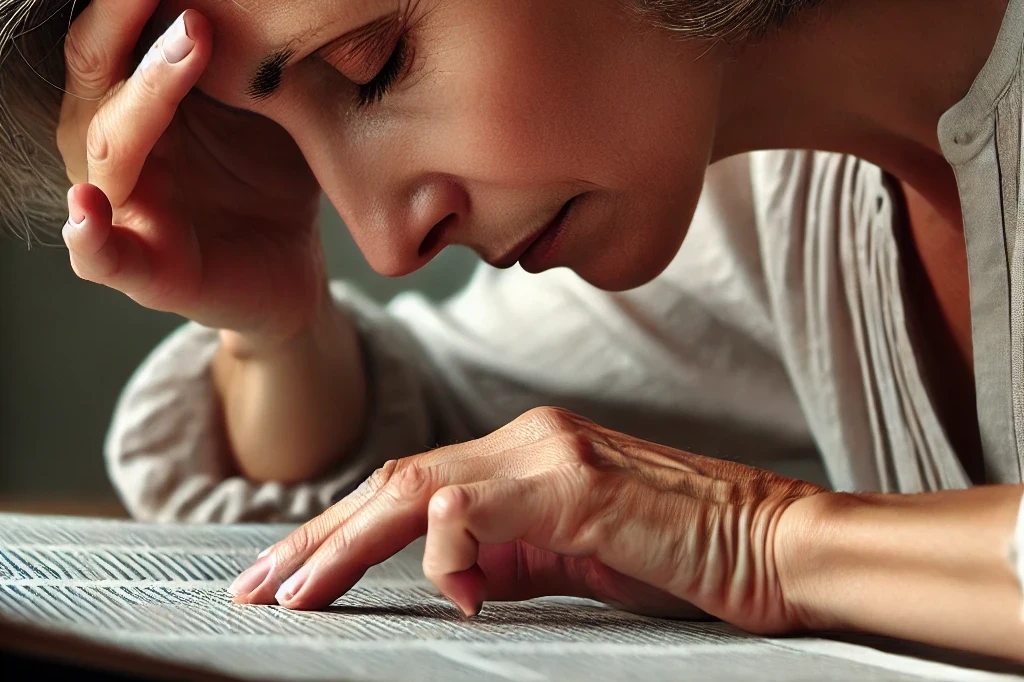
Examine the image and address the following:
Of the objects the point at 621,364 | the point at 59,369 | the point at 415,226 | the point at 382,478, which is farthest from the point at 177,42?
the point at 59,369

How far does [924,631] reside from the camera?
50 cm

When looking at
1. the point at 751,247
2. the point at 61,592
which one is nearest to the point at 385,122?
the point at 61,592

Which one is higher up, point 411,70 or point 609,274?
point 411,70

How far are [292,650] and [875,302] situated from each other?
680 millimetres

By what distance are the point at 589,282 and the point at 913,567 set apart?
0.39 m

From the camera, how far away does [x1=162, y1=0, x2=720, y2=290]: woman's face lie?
2.09 ft

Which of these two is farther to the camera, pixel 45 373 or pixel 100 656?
pixel 45 373

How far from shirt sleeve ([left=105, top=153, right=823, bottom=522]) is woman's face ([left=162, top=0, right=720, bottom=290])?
0.41 meters

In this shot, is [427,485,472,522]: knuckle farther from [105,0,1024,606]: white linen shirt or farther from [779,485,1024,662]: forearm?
[105,0,1024,606]: white linen shirt

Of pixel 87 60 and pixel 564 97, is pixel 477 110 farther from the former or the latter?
pixel 87 60

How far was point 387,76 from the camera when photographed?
66cm

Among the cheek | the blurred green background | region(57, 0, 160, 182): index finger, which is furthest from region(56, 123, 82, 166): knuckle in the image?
the blurred green background

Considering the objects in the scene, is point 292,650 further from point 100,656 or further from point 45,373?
point 45,373

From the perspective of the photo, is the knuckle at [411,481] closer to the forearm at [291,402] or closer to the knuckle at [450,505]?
the knuckle at [450,505]
